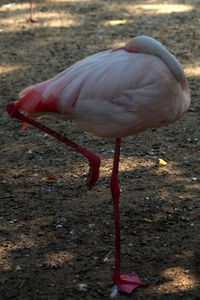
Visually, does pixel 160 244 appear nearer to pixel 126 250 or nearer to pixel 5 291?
pixel 126 250

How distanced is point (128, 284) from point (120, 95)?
97cm

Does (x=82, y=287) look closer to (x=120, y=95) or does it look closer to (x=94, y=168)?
(x=94, y=168)

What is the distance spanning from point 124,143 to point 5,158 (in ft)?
2.99

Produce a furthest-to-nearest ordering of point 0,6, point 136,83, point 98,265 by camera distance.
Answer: point 0,6
point 98,265
point 136,83

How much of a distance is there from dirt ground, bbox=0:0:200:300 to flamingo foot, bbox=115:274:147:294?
0.03m

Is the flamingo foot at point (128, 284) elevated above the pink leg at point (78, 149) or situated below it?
below

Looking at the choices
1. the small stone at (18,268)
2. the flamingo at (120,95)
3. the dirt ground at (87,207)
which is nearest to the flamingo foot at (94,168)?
the flamingo at (120,95)

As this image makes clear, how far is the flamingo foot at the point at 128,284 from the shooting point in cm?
325

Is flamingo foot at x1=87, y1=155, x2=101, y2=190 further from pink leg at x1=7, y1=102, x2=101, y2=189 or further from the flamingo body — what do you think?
the flamingo body

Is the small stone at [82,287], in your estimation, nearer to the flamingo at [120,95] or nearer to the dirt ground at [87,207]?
the dirt ground at [87,207]

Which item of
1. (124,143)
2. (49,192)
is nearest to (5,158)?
(49,192)

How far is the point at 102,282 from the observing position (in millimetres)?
3334

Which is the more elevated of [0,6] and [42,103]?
[42,103]

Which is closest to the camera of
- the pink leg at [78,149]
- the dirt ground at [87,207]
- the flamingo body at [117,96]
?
the flamingo body at [117,96]
